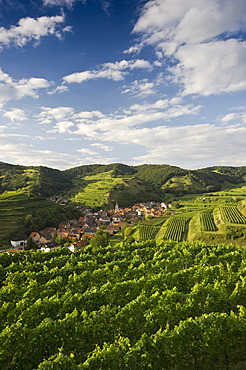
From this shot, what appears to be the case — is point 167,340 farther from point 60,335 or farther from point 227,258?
point 227,258

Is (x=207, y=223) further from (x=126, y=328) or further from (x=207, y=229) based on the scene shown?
(x=126, y=328)

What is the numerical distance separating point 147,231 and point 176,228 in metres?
9.95

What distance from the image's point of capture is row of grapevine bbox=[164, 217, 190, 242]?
6423cm

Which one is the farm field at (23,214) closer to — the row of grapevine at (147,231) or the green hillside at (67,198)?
the green hillside at (67,198)

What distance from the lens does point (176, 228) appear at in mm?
72250

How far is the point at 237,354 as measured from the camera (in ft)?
49.7

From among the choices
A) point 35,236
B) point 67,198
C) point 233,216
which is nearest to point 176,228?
point 233,216

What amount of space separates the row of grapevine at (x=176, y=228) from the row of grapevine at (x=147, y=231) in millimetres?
4470

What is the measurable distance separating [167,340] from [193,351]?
7.42 ft

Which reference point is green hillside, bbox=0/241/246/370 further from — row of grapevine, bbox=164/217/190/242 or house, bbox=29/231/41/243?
house, bbox=29/231/41/243

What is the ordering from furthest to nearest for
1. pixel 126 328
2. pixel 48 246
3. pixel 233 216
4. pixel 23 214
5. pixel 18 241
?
pixel 23 214, pixel 233 216, pixel 18 241, pixel 48 246, pixel 126 328

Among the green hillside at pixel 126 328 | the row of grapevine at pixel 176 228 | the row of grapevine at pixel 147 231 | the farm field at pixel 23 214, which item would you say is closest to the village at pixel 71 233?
the farm field at pixel 23 214

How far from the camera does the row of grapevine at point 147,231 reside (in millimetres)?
68050

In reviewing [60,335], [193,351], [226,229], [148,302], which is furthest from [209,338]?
[226,229]
